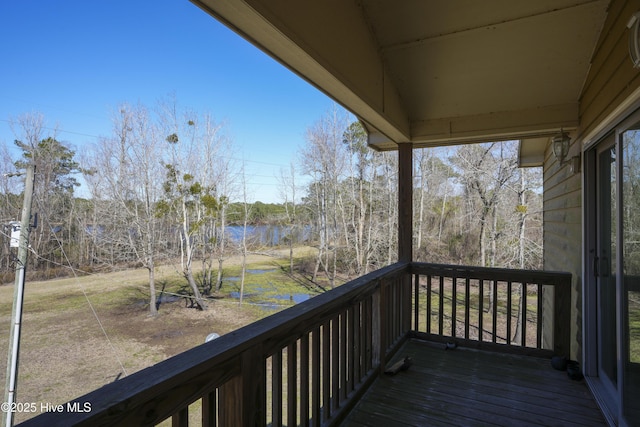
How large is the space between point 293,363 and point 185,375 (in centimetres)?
79

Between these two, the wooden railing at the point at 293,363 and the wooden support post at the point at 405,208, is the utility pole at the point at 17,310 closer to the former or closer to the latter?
the wooden railing at the point at 293,363

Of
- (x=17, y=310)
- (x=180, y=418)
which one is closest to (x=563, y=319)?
(x=180, y=418)

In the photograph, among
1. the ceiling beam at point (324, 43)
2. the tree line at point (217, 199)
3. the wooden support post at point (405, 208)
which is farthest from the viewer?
the tree line at point (217, 199)

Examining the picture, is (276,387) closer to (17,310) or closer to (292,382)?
(292,382)

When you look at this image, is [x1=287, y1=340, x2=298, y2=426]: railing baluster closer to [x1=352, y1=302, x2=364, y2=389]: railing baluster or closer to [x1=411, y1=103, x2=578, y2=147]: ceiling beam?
Answer: [x1=352, y1=302, x2=364, y2=389]: railing baluster

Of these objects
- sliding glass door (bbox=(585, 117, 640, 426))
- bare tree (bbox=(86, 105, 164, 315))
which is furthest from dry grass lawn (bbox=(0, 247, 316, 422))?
sliding glass door (bbox=(585, 117, 640, 426))

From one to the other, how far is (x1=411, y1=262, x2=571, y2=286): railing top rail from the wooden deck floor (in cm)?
78

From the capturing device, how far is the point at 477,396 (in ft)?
7.88

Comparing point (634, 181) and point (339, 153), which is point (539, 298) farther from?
point (339, 153)

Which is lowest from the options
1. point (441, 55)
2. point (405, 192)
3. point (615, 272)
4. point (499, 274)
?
point (499, 274)

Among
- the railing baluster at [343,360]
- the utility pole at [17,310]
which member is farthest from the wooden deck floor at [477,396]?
the utility pole at [17,310]

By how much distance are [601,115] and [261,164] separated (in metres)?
16.5

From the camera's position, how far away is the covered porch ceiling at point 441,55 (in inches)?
62.4

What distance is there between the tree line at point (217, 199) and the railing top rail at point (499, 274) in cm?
961
